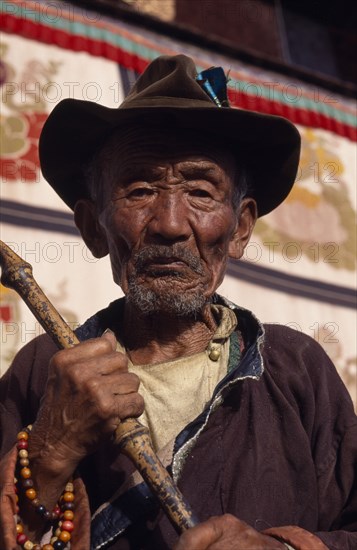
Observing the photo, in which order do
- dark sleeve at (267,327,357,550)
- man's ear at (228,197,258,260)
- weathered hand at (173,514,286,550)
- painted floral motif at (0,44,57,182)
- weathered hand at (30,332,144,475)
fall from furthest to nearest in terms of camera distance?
painted floral motif at (0,44,57,182) < man's ear at (228,197,258,260) < dark sleeve at (267,327,357,550) < weathered hand at (30,332,144,475) < weathered hand at (173,514,286,550)

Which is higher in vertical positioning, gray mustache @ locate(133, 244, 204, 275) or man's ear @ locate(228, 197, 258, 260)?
man's ear @ locate(228, 197, 258, 260)

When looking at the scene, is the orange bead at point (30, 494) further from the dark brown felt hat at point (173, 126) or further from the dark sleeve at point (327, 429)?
the dark brown felt hat at point (173, 126)

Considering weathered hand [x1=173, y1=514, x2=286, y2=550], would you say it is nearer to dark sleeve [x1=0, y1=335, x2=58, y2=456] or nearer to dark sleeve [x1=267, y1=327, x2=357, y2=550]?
dark sleeve [x1=267, y1=327, x2=357, y2=550]

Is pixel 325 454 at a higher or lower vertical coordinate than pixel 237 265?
lower

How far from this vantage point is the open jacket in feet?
5.77

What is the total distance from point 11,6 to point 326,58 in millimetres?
3085

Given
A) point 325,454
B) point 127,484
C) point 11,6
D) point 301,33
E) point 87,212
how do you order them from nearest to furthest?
point 127,484
point 325,454
point 87,212
point 11,6
point 301,33

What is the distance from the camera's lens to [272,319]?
397 centimetres

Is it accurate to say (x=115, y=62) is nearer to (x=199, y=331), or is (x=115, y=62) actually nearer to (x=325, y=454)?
(x=199, y=331)

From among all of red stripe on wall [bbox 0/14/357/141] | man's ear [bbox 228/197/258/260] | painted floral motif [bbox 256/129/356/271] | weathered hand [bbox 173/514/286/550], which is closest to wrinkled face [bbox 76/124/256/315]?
man's ear [bbox 228/197/258/260]

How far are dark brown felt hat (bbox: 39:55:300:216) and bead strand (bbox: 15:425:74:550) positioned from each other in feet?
2.76

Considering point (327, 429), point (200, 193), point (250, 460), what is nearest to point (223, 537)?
point (250, 460)

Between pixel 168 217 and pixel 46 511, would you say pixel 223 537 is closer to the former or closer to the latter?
pixel 46 511

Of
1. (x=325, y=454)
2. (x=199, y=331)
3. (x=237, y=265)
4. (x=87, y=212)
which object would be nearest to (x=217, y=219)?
(x=199, y=331)
